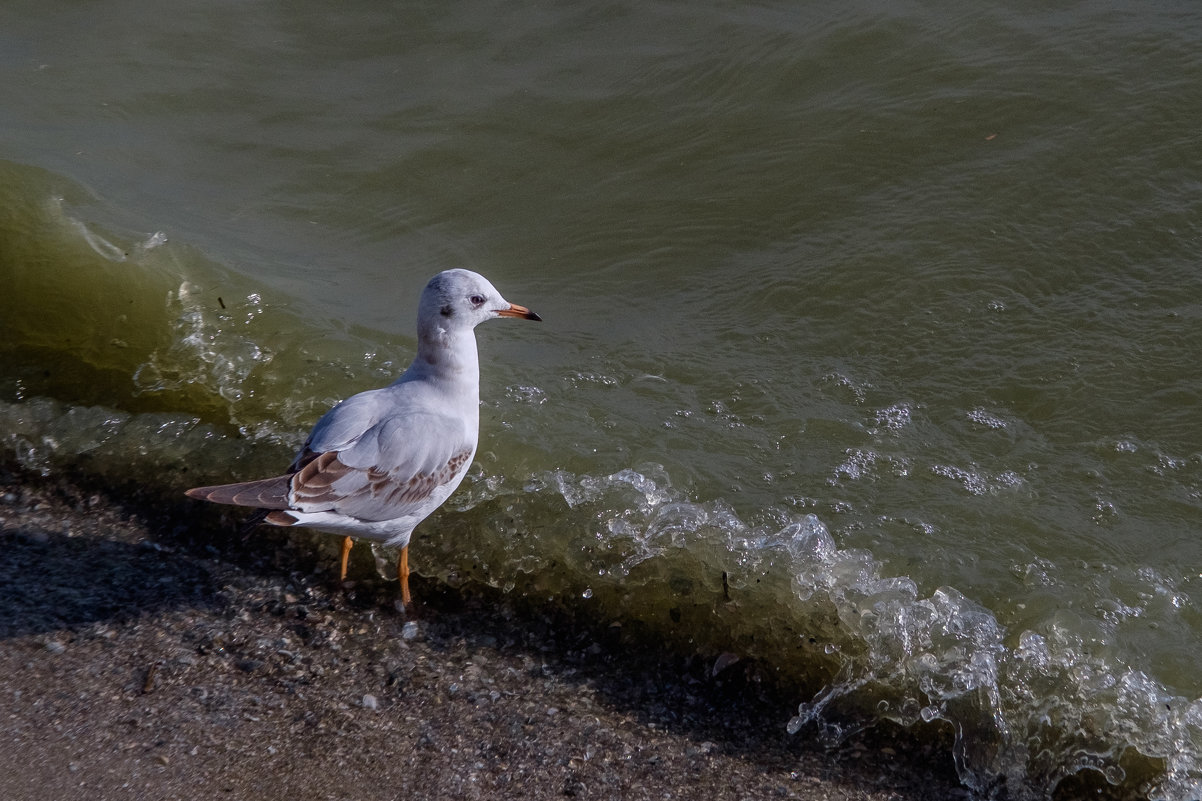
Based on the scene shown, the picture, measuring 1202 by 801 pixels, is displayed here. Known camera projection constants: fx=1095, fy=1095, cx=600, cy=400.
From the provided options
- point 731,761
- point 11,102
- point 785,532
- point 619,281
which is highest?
point 11,102

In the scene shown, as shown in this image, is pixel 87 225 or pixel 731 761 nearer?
pixel 731 761

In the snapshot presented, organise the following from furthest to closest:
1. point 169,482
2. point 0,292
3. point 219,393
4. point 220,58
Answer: point 220,58 < point 0,292 < point 219,393 < point 169,482

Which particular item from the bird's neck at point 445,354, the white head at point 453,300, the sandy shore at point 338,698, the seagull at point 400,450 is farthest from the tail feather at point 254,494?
the white head at point 453,300

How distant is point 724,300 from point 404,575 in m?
2.25

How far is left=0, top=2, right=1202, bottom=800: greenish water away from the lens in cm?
375

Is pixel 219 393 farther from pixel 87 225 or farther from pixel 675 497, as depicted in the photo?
pixel 675 497

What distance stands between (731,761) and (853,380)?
207cm

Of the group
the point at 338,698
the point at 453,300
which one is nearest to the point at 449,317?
the point at 453,300

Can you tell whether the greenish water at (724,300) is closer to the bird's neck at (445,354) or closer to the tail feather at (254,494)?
the bird's neck at (445,354)

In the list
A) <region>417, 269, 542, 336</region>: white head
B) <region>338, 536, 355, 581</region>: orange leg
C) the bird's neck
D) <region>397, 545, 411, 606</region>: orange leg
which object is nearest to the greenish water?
<region>397, 545, 411, 606</region>: orange leg

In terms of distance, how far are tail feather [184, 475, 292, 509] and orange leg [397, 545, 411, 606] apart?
58cm

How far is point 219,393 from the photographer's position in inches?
189

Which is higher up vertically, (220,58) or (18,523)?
(220,58)

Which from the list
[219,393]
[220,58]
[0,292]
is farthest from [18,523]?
[220,58]
